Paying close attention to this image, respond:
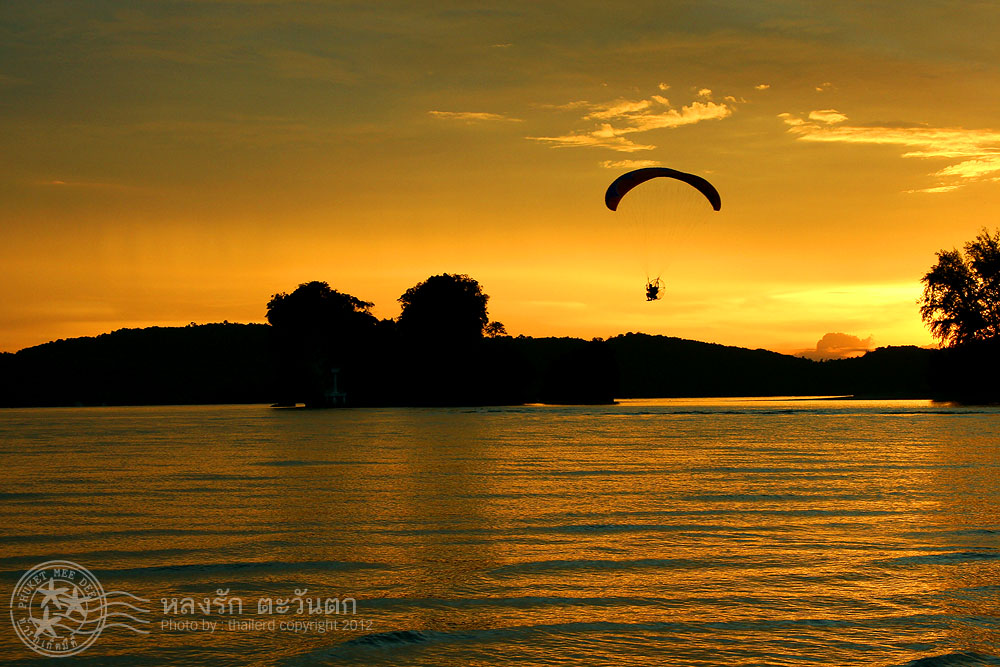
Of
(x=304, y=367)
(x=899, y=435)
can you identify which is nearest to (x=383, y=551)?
(x=899, y=435)

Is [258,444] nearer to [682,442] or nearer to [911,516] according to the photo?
[682,442]

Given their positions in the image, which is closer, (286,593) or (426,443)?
(286,593)

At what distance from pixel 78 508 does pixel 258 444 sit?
3411 cm

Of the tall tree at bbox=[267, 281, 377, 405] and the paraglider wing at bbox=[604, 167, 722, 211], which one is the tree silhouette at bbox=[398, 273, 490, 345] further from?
the paraglider wing at bbox=[604, 167, 722, 211]

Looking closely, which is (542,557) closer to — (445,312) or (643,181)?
(643,181)

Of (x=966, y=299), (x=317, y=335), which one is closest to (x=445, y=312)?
(x=317, y=335)

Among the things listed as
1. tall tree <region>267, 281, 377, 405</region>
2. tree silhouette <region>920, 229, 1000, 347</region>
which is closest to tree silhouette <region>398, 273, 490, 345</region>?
tall tree <region>267, 281, 377, 405</region>

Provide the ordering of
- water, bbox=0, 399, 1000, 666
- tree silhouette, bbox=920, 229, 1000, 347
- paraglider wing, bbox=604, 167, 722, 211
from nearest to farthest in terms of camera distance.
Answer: water, bbox=0, 399, 1000, 666 → paraglider wing, bbox=604, 167, 722, 211 → tree silhouette, bbox=920, 229, 1000, 347

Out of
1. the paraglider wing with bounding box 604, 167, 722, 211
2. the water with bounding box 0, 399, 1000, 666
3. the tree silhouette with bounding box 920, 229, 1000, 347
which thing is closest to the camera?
the water with bounding box 0, 399, 1000, 666

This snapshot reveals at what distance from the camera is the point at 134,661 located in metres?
11.8

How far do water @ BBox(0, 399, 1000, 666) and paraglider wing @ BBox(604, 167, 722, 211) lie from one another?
21.8 meters

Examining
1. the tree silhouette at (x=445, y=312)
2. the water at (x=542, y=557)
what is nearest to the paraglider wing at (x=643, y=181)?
the water at (x=542, y=557)

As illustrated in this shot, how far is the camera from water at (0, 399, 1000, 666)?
12.2 meters

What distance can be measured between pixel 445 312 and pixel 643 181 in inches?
3432
